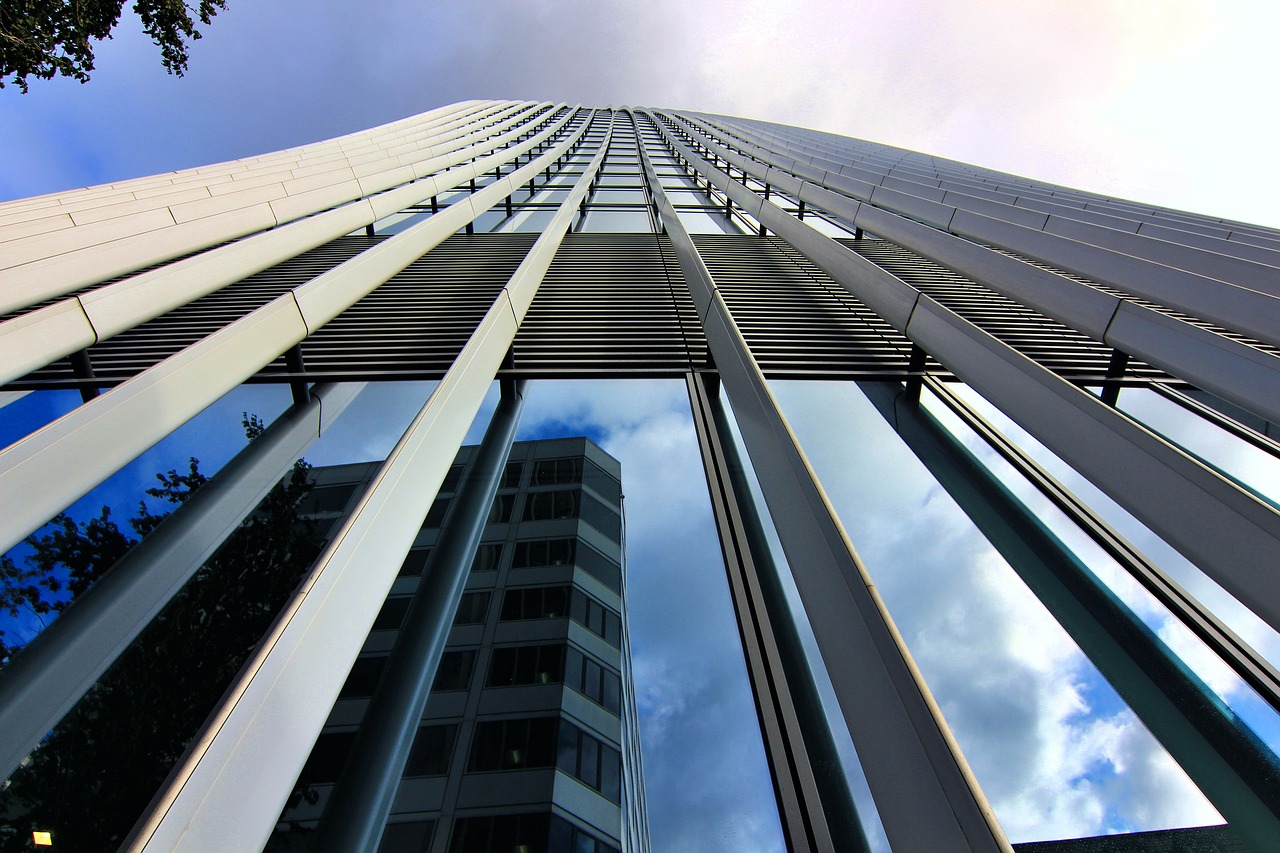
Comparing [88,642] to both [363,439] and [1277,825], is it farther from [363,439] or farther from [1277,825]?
[1277,825]

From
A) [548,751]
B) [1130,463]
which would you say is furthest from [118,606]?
[1130,463]

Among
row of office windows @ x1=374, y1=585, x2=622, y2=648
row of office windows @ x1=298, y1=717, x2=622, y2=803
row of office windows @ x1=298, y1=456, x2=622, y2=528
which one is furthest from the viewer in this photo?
row of office windows @ x1=298, y1=456, x2=622, y2=528

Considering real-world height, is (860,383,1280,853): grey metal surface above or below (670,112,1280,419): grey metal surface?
below

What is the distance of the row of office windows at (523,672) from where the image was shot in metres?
2.59

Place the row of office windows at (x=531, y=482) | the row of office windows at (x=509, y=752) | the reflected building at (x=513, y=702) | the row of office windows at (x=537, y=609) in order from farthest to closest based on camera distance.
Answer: the row of office windows at (x=531, y=482) < the row of office windows at (x=537, y=609) < the row of office windows at (x=509, y=752) < the reflected building at (x=513, y=702)

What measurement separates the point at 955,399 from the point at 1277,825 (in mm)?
3397

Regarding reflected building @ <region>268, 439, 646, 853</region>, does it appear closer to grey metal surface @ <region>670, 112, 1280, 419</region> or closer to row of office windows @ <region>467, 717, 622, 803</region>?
row of office windows @ <region>467, 717, 622, 803</region>

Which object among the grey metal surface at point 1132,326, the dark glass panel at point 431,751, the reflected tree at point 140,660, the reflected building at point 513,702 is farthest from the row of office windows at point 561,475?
the grey metal surface at point 1132,326

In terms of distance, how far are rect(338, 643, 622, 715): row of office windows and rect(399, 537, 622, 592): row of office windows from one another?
1.73 feet

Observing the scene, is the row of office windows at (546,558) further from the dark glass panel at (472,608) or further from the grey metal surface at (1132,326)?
the grey metal surface at (1132,326)

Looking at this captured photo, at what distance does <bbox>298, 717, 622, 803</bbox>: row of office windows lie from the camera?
7.54 ft

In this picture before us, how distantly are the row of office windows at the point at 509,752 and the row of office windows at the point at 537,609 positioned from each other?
0.52 m

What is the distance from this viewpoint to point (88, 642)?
257 cm

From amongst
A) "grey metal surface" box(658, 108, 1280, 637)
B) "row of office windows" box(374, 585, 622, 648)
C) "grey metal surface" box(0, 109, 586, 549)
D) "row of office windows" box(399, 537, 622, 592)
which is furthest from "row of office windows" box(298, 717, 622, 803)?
"grey metal surface" box(658, 108, 1280, 637)
